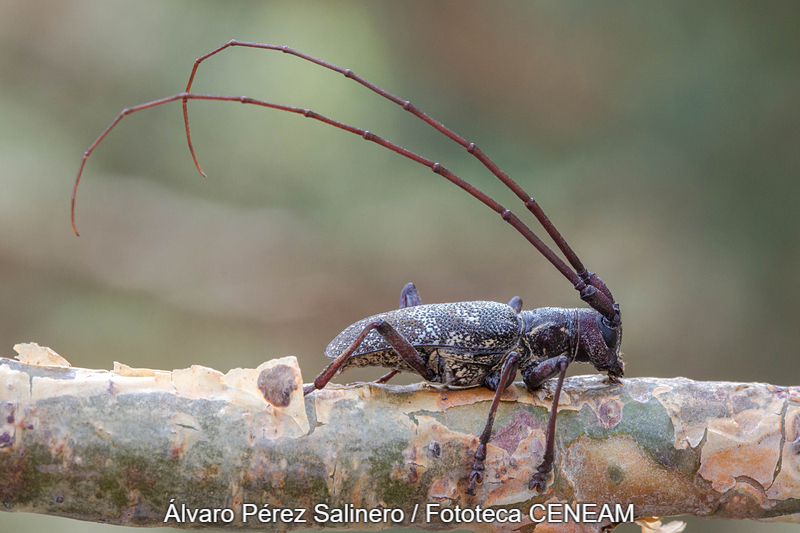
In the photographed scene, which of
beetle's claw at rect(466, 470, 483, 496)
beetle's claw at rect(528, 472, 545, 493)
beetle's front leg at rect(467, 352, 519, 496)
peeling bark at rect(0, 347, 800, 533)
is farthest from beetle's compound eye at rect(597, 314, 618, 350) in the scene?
beetle's claw at rect(466, 470, 483, 496)

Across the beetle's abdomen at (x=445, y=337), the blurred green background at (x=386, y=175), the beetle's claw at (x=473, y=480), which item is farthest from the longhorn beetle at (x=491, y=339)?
the blurred green background at (x=386, y=175)

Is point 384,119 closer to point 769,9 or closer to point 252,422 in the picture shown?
Result: point 769,9

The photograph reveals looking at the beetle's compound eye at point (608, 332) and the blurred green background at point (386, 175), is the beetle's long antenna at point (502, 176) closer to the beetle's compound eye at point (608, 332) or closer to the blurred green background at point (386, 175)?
the beetle's compound eye at point (608, 332)

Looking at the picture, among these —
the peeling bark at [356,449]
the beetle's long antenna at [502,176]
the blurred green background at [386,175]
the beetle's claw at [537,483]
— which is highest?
the blurred green background at [386,175]

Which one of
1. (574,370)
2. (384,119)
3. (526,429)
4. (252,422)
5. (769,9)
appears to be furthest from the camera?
(574,370)

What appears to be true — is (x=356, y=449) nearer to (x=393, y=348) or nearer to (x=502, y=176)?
(x=393, y=348)

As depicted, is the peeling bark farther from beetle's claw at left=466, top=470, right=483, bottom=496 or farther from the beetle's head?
the beetle's head

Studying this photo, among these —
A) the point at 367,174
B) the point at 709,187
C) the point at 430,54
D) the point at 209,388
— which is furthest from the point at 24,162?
the point at 709,187
